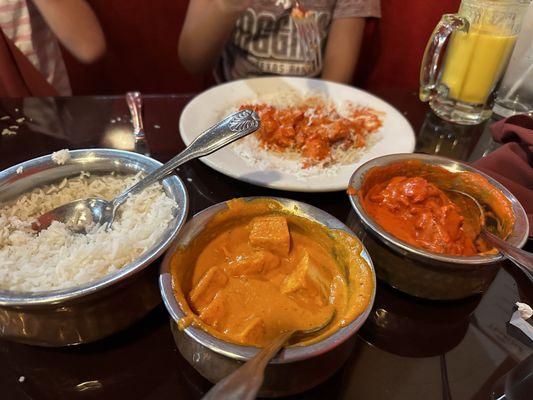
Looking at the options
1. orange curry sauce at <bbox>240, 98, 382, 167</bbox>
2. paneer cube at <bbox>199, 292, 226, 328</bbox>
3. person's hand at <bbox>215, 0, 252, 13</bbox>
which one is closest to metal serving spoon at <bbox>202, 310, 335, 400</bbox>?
paneer cube at <bbox>199, 292, 226, 328</bbox>

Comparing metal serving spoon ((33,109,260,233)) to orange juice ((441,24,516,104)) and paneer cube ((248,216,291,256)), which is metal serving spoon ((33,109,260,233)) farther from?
orange juice ((441,24,516,104))

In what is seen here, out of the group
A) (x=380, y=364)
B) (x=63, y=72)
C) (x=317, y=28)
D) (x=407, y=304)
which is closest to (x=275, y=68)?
(x=317, y=28)

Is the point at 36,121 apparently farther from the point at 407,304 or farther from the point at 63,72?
the point at 407,304

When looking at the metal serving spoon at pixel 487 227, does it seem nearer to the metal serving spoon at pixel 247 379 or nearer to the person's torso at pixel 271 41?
the metal serving spoon at pixel 247 379

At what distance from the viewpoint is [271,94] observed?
1.62 meters

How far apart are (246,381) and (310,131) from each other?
0.97 metres

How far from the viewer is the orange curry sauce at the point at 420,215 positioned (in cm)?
88

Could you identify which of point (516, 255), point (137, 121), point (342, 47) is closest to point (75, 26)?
point (137, 121)

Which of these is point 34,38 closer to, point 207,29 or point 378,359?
point 207,29

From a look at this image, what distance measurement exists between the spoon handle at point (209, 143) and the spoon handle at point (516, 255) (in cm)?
56

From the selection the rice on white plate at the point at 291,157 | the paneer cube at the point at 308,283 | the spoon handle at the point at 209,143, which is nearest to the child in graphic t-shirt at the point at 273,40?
the rice on white plate at the point at 291,157

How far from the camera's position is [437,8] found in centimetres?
217

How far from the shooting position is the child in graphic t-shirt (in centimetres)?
177

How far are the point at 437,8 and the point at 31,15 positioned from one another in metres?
1.90
